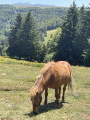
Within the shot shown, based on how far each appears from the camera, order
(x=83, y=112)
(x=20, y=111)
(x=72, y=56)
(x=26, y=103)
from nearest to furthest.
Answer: (x=20, y=111) → (x=83, y=112) → (x=26, y=103) → (x=72, y=56)

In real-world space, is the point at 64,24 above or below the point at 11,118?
above

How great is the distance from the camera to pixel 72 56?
2554 inches

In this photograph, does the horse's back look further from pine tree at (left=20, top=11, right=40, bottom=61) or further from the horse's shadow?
pine tree at (left=20, top=11, right=40, bottom=61)

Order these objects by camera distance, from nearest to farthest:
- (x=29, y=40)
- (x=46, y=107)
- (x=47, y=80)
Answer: (x=47, y=80) → (x=46, y=107) → (x=29, y=40)

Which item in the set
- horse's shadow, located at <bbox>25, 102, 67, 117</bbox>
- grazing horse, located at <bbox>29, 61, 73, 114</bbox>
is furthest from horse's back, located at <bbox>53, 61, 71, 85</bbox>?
horse's shadow, located at <bbox>25, 102, 67, 117</bbox>

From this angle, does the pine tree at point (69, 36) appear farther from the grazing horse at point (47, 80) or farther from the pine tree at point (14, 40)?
the grazing horse at point (47, 80)

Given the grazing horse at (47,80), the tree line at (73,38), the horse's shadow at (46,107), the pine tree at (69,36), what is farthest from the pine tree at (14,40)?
the grazing horse at (47,80)

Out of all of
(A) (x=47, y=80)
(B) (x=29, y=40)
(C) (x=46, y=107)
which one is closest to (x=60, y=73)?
(A) (x=47, y=80)

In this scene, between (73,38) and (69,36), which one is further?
(73,38)

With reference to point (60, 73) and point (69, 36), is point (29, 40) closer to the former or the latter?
point (69, 36)

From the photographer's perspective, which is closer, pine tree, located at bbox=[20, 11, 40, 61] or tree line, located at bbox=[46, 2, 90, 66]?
tree line, located at bbox=[46, 2, 90, 66]

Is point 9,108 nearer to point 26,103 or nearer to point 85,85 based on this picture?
point 26,103

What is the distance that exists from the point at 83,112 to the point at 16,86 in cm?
842

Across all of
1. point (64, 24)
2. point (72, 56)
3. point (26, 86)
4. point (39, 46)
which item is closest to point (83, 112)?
point (26, 86)
